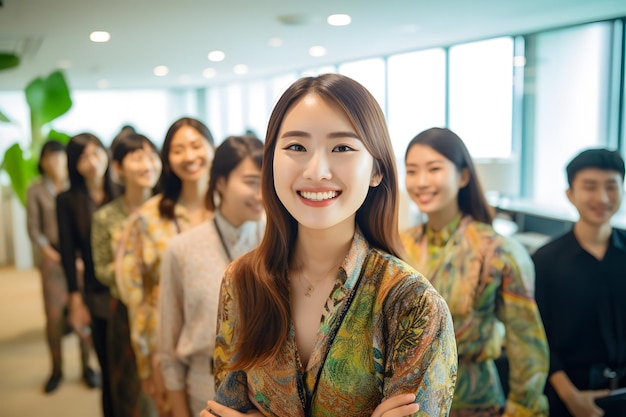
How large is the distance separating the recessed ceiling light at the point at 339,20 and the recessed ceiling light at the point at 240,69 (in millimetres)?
2496

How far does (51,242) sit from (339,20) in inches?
99.3

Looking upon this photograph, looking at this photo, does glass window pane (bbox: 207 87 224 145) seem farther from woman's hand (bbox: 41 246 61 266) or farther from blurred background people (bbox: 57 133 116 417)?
blurred background people (bbox: 57 133 116 417)

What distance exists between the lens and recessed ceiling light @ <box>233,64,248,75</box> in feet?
21.4

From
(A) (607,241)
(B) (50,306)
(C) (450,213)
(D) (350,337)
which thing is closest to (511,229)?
(A) (607,241)

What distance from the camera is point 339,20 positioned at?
13.2ft

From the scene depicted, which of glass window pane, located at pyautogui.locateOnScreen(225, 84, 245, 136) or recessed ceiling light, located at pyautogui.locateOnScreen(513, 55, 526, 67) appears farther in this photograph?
glass window pane, located at pyautogui.locateOnScreen(225, 84, 245, 136)

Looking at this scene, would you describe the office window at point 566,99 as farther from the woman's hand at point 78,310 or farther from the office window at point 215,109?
the office window at point 215,109

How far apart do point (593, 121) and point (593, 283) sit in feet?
11.5

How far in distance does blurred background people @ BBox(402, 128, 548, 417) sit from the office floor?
245 centimetres

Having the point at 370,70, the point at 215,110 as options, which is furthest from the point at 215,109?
the point at 370,70

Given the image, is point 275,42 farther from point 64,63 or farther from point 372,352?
point 372,352

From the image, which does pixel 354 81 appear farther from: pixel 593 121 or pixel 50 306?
pixel 593 121

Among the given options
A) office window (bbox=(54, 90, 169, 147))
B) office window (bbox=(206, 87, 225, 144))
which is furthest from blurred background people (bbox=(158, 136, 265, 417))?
office window (bbox=(206, 87, 225, 144))

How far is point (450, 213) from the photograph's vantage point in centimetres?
174
